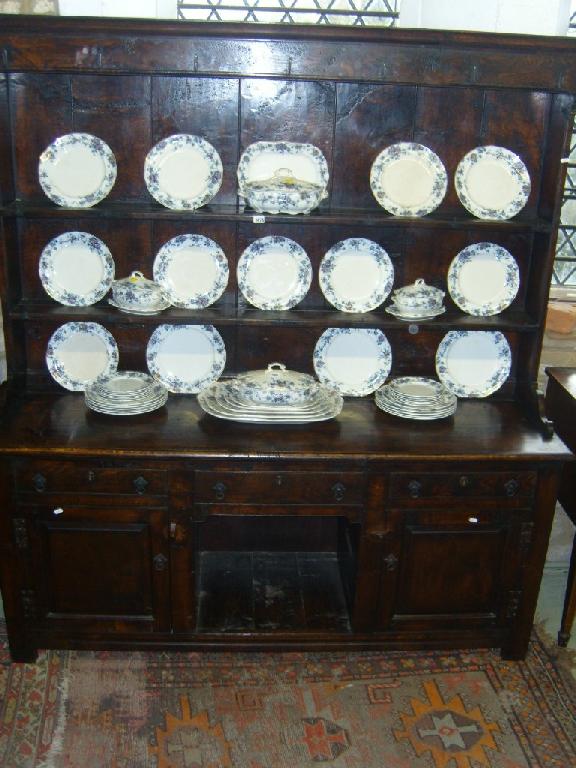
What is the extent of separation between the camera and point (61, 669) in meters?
2.60

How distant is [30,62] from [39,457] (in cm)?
118

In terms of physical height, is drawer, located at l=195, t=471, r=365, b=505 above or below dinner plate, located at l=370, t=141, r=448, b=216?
below

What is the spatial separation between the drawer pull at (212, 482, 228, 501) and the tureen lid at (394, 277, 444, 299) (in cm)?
87

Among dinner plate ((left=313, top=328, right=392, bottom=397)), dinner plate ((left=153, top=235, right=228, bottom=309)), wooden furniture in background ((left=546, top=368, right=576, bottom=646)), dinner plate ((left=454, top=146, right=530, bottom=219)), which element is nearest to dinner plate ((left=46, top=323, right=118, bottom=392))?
dinner plate ((left=153, top=235, right=228, bottom=309))

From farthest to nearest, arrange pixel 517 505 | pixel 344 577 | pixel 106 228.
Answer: pixel 344 577, pixel 106 228, pixel 517 505

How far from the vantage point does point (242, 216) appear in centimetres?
247

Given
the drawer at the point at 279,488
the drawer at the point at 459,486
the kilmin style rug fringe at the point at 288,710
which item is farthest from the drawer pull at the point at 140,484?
the drawer at the point at 459,486

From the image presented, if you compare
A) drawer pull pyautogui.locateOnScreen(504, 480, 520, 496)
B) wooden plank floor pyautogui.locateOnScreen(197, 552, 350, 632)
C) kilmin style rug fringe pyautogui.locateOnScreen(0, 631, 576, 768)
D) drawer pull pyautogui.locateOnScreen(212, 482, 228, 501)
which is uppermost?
drawer pull pyautogui.locateOnScreen(504, 480, 520, 496)

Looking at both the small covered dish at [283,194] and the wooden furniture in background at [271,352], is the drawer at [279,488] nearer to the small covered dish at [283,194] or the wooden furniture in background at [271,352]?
the wooden furniture in background at [271,352]

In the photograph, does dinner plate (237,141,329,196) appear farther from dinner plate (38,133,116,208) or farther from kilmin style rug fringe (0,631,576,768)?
kilmin style rug fringe (0,631,576,768)

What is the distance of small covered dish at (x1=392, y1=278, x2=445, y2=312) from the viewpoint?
8.55 feet

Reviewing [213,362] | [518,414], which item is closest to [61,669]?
[213,362]

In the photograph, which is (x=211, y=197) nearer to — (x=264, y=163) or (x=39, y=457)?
(x=264, y=163)

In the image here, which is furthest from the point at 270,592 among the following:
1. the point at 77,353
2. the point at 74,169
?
the point at 74,169
